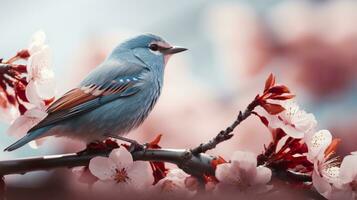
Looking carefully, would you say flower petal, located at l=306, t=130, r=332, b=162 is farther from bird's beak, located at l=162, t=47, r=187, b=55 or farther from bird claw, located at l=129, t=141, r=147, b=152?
bird's beak, located at l=162, t=47, r=187, b=55

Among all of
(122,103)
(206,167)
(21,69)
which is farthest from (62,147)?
(206,167)

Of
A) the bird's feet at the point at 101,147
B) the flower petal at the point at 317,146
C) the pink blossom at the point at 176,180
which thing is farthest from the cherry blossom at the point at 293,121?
the bird's feet at the point at 101,147

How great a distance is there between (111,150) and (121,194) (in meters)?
0.49

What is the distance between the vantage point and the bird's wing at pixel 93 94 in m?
0.96

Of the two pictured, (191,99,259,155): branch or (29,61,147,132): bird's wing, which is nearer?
(191,99,259,155): branch

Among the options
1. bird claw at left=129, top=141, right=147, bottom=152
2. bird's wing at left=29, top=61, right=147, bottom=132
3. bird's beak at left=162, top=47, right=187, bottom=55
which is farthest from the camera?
bird's beak at left=162, top=47, right=187, bottom=55

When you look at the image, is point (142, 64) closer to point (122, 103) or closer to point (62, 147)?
point (122, 103)

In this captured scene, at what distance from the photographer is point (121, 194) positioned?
354 mm

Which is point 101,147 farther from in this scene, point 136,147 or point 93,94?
point 93,94

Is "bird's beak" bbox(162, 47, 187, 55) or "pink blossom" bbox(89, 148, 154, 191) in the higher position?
"bird's beak" bbox(162, 47, 187, 55)

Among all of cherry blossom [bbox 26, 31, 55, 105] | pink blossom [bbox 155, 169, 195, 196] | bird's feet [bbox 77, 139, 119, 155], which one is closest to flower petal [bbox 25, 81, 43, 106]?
cherry blossom [bbox 26, 31, 55, 105]

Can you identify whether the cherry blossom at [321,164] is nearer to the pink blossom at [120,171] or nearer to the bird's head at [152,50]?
the pink blossom at [120,171]

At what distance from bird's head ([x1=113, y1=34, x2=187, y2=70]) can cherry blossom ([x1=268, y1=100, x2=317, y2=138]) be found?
0.54 metres

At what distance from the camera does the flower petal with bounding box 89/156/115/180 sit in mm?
758
